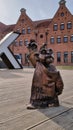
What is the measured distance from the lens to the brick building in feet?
147

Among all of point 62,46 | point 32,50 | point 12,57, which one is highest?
point 32,50

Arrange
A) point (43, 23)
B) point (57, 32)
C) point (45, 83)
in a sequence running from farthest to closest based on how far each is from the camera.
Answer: point (43, 23) → point (57, 32) → point (45, 83)

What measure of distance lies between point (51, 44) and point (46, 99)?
139 ft

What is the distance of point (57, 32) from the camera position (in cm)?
4616

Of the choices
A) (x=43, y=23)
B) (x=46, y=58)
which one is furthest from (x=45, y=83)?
(x=43, y=23)

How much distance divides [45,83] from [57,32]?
1652 inches

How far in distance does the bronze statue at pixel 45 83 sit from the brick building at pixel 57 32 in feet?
131

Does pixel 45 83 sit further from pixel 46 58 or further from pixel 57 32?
pixel 57 32

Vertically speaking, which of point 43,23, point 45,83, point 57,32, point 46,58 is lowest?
point 57,32

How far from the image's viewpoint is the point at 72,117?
4.19 metres

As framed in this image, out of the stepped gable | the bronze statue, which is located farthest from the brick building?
the bronze statue

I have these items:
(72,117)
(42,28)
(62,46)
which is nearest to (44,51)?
(72,117)

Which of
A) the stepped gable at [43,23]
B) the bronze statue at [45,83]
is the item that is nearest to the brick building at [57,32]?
the stepped gable at [43,23]

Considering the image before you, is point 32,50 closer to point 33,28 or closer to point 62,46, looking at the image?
point 62,46
